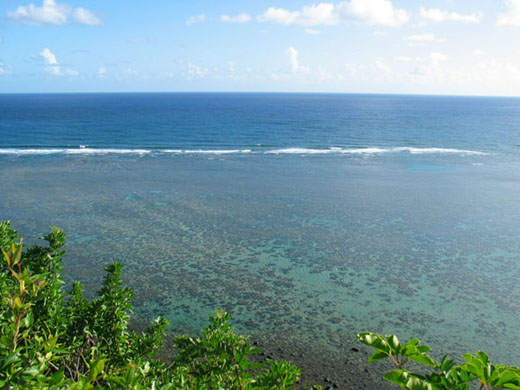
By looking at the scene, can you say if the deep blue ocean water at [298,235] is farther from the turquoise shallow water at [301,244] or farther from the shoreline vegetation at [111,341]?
the shoreline vegetation at [111,341]

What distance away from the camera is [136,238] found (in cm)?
2275

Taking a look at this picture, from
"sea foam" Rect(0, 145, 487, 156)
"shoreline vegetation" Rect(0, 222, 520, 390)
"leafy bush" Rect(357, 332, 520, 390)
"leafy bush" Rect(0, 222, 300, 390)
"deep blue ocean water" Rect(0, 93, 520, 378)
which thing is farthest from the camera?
"sea foam" Rect(0, 145, 487, 156)

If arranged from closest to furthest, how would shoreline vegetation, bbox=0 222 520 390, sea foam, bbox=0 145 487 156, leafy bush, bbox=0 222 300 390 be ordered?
shoreline vegetation, bbox=0 222 520 390 → leafy bush, bbox=0 222 300 390 → sea foam, bbox=0 145 487 156

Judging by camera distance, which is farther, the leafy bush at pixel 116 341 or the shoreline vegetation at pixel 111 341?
the leafy bush at pixel 116 341

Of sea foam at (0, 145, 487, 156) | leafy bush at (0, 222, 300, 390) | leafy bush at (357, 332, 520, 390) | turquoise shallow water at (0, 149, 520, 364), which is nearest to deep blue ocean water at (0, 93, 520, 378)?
turquoise shallow water at (0, 149, 520, 364)

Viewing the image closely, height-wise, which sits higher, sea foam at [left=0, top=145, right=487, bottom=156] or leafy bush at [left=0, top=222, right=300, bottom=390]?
leafy bush at [left=0, top=222, right=300, bottom=390]

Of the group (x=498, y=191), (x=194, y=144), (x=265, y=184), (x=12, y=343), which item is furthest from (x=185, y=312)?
(x=194, y=144)

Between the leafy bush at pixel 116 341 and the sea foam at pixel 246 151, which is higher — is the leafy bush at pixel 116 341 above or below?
above

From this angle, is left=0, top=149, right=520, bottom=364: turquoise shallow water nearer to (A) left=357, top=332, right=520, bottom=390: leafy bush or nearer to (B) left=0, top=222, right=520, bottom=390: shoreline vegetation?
(B) left=0, top=222, right=520, bottom=390: shoreline vegetation

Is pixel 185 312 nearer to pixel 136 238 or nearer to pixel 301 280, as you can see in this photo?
pixel 301 280

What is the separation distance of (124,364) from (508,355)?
465 inches

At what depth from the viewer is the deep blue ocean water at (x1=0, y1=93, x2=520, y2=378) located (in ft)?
51.2

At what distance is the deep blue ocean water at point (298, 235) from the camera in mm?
15617

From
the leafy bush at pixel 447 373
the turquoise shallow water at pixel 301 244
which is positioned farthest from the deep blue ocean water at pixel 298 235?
the leafy bush at pixel 447 373
